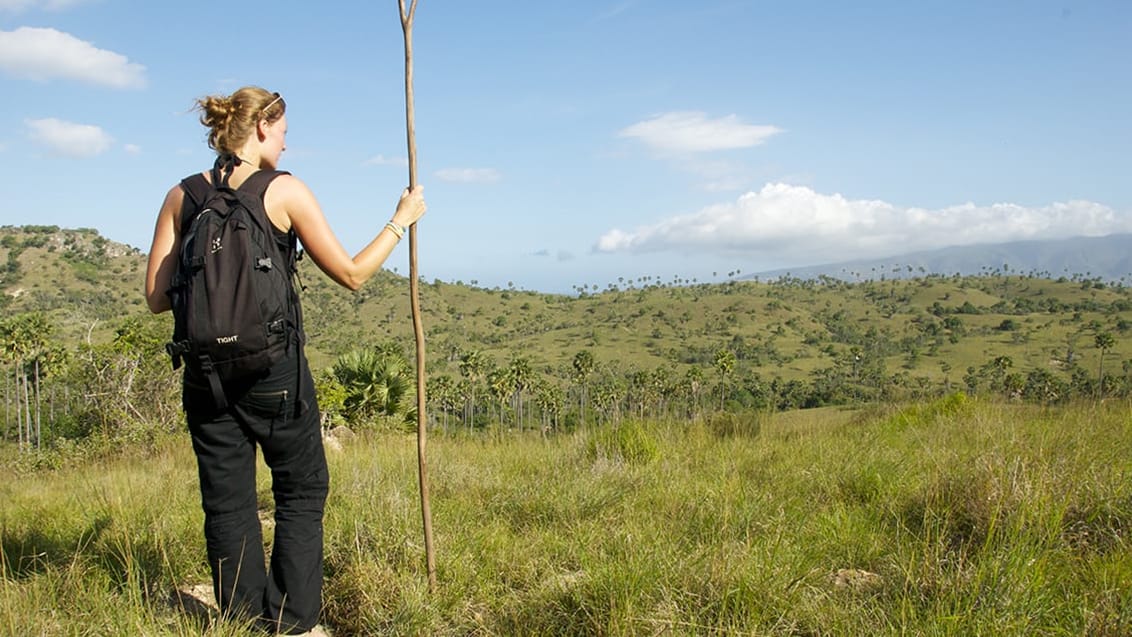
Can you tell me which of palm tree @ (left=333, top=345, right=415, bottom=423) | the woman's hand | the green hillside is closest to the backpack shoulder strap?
the woman's hand

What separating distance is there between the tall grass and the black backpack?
88 centimetres

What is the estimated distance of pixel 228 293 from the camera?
87.3 inches

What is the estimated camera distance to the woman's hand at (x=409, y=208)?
2.62m

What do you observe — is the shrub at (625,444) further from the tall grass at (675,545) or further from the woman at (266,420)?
the woman at (266,420)

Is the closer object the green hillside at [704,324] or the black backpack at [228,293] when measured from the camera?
the black backpack at [228,293]

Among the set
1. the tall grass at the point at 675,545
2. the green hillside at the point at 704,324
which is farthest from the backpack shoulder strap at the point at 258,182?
the green hillside at the point at 704,324

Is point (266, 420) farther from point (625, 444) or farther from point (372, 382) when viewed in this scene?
point (372, 382)

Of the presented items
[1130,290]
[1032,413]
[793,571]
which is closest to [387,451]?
[793,571]

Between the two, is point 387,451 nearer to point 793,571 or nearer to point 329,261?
point 329,261

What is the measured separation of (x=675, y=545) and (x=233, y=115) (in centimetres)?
240

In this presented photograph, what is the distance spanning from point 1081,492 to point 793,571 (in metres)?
1.73

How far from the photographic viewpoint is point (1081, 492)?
323 cm

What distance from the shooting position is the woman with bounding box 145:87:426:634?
2.43m

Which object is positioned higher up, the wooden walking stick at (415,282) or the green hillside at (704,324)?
the wooden walking stick at (415,282)
